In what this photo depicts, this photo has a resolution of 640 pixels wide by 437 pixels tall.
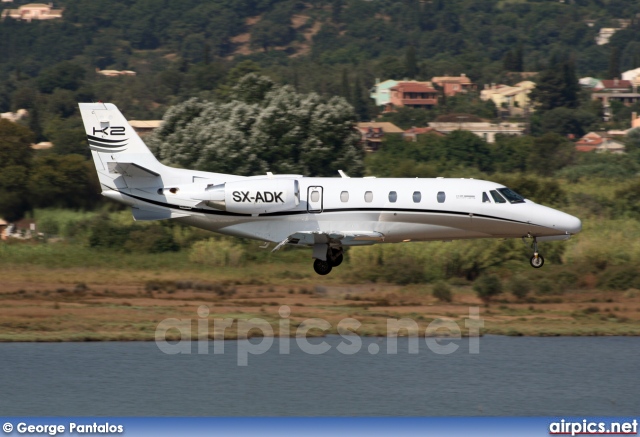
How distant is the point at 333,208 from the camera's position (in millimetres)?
36531

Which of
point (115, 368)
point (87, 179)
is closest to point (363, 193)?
point (115, 368)

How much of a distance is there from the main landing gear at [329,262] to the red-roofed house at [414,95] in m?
146

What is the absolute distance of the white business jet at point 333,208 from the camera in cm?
3634

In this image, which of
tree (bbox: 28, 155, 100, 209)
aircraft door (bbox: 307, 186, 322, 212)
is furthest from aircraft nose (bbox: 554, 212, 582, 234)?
tree (bbox: 28, 155, 100, 209)

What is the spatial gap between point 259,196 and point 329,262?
3265mm

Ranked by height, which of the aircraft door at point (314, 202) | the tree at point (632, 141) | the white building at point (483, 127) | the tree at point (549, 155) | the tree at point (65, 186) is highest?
the aircraft door at point (314, 202)

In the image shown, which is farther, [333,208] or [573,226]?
[573,226]

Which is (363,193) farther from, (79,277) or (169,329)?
(79,277)

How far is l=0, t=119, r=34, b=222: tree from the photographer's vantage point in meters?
55.7

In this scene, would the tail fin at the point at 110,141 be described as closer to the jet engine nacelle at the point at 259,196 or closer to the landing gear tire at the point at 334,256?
the jet engine nacelle at the point at 259,196

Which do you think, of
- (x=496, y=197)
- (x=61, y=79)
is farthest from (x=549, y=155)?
(x=61, y=79)

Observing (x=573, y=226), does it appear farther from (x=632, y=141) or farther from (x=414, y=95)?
(x=414, y=95)

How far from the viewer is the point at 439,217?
3634 cm

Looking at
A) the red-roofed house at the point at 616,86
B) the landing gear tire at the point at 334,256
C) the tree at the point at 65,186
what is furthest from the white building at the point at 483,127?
the landing gear tire at the point at 334,256
